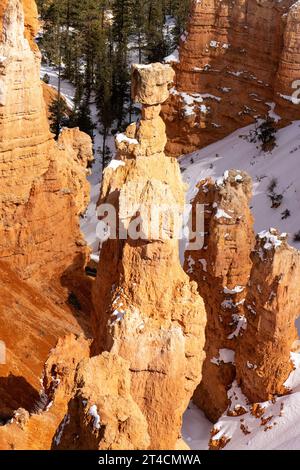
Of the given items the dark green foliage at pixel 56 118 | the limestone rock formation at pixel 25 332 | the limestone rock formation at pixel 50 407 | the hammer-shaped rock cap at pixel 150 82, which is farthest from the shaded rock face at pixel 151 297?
the dark green foliage at pixel 56 118

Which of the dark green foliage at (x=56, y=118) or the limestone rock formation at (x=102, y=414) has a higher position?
the limestone rock formation at (x=102, y=414)

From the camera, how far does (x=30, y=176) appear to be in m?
18.1

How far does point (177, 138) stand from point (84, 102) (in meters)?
11.5

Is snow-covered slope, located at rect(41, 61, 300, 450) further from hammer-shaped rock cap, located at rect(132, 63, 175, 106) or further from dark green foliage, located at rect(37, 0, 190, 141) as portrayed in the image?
hammer-shaped rock cap, located at rect(132, 63, 175, 106)

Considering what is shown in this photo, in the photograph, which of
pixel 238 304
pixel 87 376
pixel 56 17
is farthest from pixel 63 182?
pixel 56 17

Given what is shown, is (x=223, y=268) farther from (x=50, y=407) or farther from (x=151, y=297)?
(x=50, y=407)

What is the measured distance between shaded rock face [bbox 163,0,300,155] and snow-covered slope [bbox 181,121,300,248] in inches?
43.9

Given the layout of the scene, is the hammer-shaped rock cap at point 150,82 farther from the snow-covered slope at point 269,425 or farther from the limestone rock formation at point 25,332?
the snow-covered slope at point 269,425

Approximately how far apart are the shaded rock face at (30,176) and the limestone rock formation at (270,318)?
708 centimetres

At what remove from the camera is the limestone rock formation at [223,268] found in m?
15.7

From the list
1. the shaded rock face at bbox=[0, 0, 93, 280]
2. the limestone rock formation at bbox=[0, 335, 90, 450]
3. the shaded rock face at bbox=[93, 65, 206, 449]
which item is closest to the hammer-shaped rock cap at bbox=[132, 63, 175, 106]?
the shaded rock face at bbox=[93, 65, 206, 449]

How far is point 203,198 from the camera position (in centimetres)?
1675

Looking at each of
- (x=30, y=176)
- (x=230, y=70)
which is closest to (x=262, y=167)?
(x=230, y=70)

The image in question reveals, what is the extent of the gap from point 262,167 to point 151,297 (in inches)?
791
